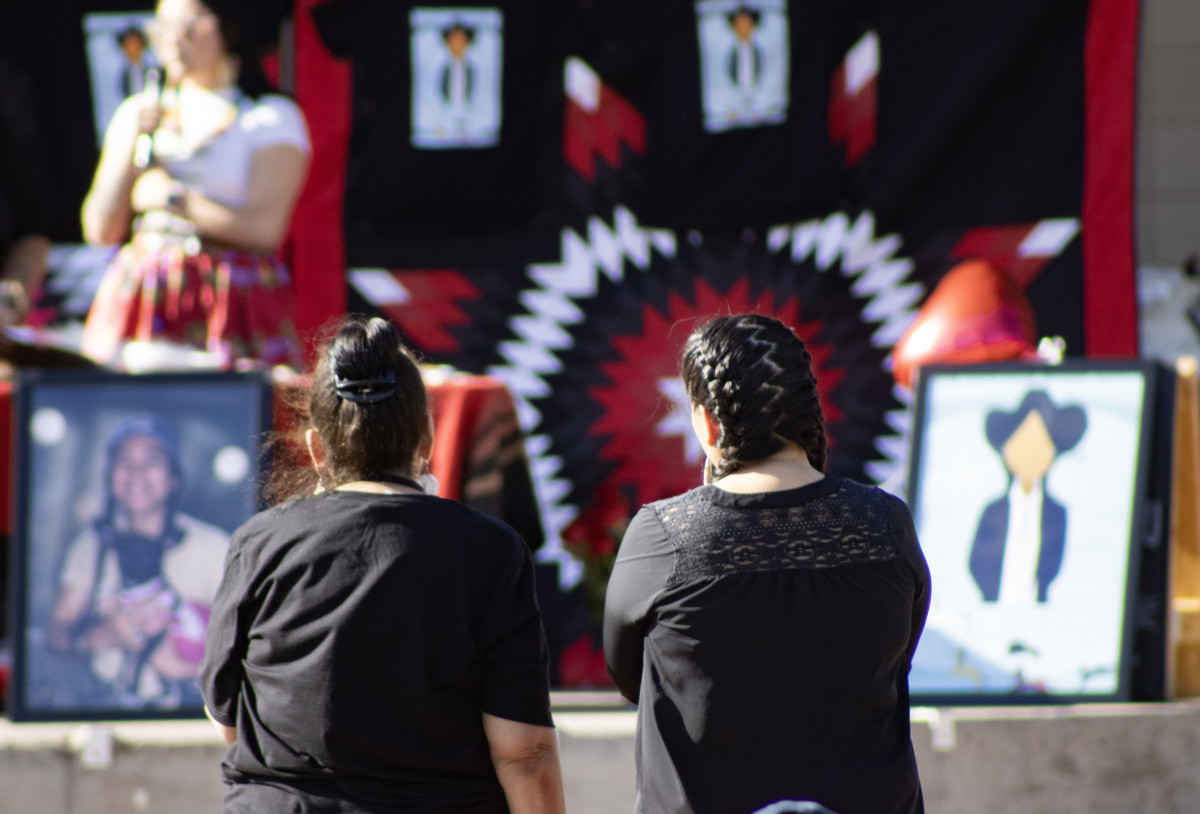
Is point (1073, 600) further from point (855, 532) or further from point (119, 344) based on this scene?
point (119, 344)

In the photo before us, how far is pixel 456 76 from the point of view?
3932 mm

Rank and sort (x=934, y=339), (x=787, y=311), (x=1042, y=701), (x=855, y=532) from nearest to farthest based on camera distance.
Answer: (x=855, y=532), (x=1042, y=701), (x=934, y=339), (x=787, y=311)

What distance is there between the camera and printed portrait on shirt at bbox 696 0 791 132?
3766 mm

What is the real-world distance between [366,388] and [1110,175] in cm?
282

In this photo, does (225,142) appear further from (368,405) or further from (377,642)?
(377,642)

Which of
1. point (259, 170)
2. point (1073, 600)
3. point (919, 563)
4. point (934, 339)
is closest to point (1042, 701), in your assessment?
point (1073, 600)

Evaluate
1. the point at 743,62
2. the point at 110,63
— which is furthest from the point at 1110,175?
the point at 110,63

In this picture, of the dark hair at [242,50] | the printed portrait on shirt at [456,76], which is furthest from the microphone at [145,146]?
the printed portrait on shirt at [456,76]

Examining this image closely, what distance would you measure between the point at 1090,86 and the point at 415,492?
113 inches

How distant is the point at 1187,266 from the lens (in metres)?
3.57

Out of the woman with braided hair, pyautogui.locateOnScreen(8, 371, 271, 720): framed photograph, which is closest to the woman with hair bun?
the woman with braided hair

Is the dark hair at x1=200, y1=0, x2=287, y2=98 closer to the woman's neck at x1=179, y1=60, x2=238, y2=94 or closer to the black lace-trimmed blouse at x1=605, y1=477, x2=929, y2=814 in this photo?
the woman's neck at x1=179, y1=60, x2=238, y2=94

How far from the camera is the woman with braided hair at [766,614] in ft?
4.18

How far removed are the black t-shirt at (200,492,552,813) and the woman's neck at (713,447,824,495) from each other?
0.25 m
